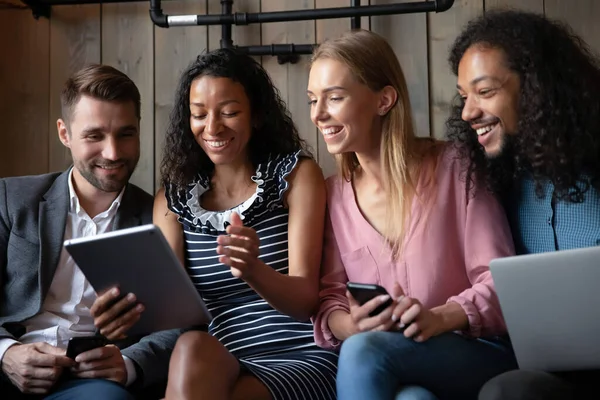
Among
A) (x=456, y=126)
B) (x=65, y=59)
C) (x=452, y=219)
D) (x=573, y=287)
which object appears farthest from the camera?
(x=65, y=59)

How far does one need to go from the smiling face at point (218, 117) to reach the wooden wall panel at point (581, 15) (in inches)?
32.7

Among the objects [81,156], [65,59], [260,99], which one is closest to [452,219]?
[260,99]

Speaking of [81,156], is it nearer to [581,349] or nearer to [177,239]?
[177,239]

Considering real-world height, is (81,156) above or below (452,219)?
above

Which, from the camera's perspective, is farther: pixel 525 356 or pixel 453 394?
pixel 453 394

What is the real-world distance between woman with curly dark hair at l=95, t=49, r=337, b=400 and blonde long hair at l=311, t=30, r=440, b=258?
0.17 metres

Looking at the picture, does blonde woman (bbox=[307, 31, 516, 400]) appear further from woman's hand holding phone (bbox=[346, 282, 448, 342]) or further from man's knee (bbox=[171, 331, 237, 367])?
man's knee (bbox=[171, 331, 237, 367])

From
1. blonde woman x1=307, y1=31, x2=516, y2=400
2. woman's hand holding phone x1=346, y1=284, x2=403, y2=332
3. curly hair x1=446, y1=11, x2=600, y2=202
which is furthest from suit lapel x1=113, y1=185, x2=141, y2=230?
curly hair x1=446, y1=11, x2=600, y2=202

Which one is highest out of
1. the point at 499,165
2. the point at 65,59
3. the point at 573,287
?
the point at 65,59

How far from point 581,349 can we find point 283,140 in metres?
0.81

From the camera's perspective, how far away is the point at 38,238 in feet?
5.08

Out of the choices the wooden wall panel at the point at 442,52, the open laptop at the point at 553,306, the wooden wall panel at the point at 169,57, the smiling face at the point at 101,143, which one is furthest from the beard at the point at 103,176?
the open laptop at the point at 553,306

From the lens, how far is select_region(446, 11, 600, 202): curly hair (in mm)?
1296

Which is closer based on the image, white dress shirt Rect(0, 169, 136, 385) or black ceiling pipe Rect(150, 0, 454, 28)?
white dress shirt Rect(0, 169, 136, 385)
